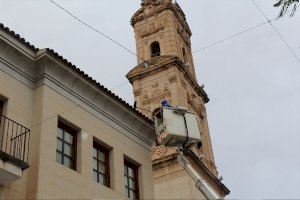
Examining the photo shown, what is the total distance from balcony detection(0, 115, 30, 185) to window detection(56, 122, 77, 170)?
1.05 metres

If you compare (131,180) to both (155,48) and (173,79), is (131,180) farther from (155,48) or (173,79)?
(155,48)

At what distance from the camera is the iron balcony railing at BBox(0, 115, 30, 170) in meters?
12.9

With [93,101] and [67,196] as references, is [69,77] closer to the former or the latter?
[93,101]

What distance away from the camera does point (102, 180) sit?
15.5 m

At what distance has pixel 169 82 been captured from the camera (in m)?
Result: 36.1

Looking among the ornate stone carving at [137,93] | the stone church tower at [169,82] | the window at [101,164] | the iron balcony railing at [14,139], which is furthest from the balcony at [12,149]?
the ornate stone carving at [137,93]

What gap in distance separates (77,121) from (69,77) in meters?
1.26

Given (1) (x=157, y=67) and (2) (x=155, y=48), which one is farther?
(2) (x=155, y=48)

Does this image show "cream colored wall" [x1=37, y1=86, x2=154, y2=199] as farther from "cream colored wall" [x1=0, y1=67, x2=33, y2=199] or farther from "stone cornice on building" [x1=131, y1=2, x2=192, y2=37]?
"stone cornice on building" [x1=131, y1=2, x2=192, y2=37]

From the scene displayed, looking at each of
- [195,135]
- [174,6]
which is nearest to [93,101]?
[195,135]

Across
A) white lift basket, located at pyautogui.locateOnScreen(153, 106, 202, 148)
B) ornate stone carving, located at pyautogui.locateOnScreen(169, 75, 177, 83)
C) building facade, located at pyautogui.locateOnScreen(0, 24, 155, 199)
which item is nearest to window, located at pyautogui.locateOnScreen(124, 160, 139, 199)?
building facade, located at pyautogui.locateOnScreen(0, 24, 155, 199)

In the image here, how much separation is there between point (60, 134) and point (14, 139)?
1693 millimetres

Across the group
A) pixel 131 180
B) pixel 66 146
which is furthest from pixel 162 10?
pixel 66 146

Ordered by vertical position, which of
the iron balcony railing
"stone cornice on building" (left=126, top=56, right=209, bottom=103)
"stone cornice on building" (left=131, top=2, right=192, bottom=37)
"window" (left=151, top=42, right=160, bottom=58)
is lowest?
the iron balcony railing
